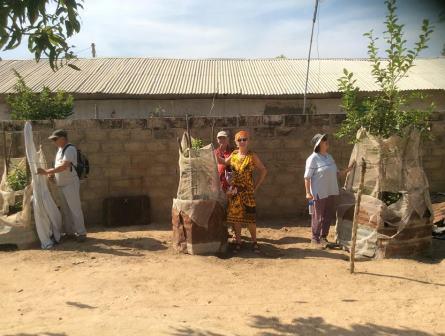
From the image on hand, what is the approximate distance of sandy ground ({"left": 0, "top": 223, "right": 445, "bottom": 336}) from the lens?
3.58m

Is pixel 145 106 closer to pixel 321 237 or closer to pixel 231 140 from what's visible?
pixel 231 140

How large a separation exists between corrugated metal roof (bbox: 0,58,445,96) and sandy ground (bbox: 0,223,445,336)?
818 cm

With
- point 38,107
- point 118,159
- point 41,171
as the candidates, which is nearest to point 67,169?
point 41,171

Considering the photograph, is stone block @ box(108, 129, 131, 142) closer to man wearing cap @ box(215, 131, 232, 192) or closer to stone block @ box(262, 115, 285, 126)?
man wearing cap @ box(215, 131, 232, 192)

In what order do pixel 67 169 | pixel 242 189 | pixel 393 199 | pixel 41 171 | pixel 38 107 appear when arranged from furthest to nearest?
pixel 38 107
pixel 67 169
pixel 41 171
pixel 242 189
pixel 393 199

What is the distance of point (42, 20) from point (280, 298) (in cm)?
306

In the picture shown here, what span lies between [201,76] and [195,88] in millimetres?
1742

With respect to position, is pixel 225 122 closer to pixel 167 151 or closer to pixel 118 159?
pixel 167 151

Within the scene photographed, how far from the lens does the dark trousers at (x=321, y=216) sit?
582 centimetres

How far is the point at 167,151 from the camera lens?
723cm

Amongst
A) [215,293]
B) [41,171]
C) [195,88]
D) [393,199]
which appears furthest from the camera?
[195,88]

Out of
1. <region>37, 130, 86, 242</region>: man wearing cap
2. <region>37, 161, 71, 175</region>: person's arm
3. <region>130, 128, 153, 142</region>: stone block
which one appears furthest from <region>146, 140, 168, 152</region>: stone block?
<region>37, 161, 71, 175</region>: person's arm

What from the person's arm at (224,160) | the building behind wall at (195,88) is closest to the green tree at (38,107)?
the person's arm at (224,160)

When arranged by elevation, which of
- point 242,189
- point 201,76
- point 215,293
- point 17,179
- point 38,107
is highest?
point 201,76
